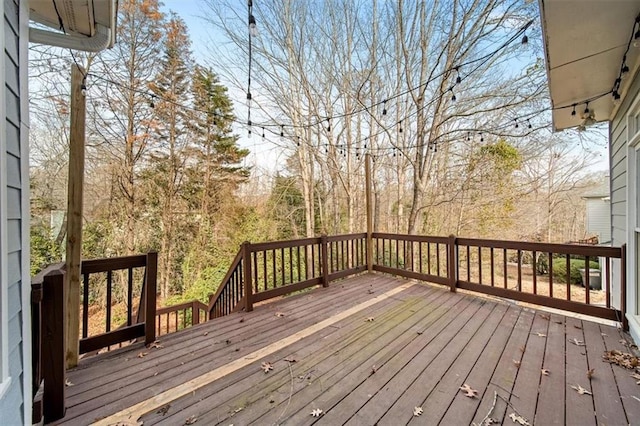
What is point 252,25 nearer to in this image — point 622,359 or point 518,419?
point 518,419

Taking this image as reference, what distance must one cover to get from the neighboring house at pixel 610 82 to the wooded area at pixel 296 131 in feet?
7.66

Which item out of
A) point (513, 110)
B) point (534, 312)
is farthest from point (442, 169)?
point (534, 312)

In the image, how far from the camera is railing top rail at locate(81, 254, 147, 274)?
2.25m

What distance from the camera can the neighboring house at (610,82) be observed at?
71.6 inches

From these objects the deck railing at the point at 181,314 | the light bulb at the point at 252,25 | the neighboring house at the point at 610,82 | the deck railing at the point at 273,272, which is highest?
the light bulb at the point at 252,25

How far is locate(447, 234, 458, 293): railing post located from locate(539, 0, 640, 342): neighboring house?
1668 millimetres

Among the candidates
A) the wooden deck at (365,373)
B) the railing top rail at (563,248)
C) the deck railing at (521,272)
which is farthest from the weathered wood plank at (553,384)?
the railing top rail at (563,248)

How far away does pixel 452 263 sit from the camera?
3900 millimetres

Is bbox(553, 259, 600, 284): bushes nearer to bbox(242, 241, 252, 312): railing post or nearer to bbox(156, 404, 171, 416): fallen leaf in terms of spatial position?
bbox(242, 241, 252, 312): railing post

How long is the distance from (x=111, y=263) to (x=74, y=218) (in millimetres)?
466

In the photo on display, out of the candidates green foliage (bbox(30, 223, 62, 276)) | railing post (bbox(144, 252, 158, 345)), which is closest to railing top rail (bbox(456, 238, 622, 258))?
railing post (bbox(144, 252, 158, 345))

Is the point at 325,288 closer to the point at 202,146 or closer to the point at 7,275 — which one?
the point at 7,275

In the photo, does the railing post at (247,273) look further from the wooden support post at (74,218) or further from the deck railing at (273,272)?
the wooden support post at (74,218)

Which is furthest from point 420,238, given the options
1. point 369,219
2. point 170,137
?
point 170,137
